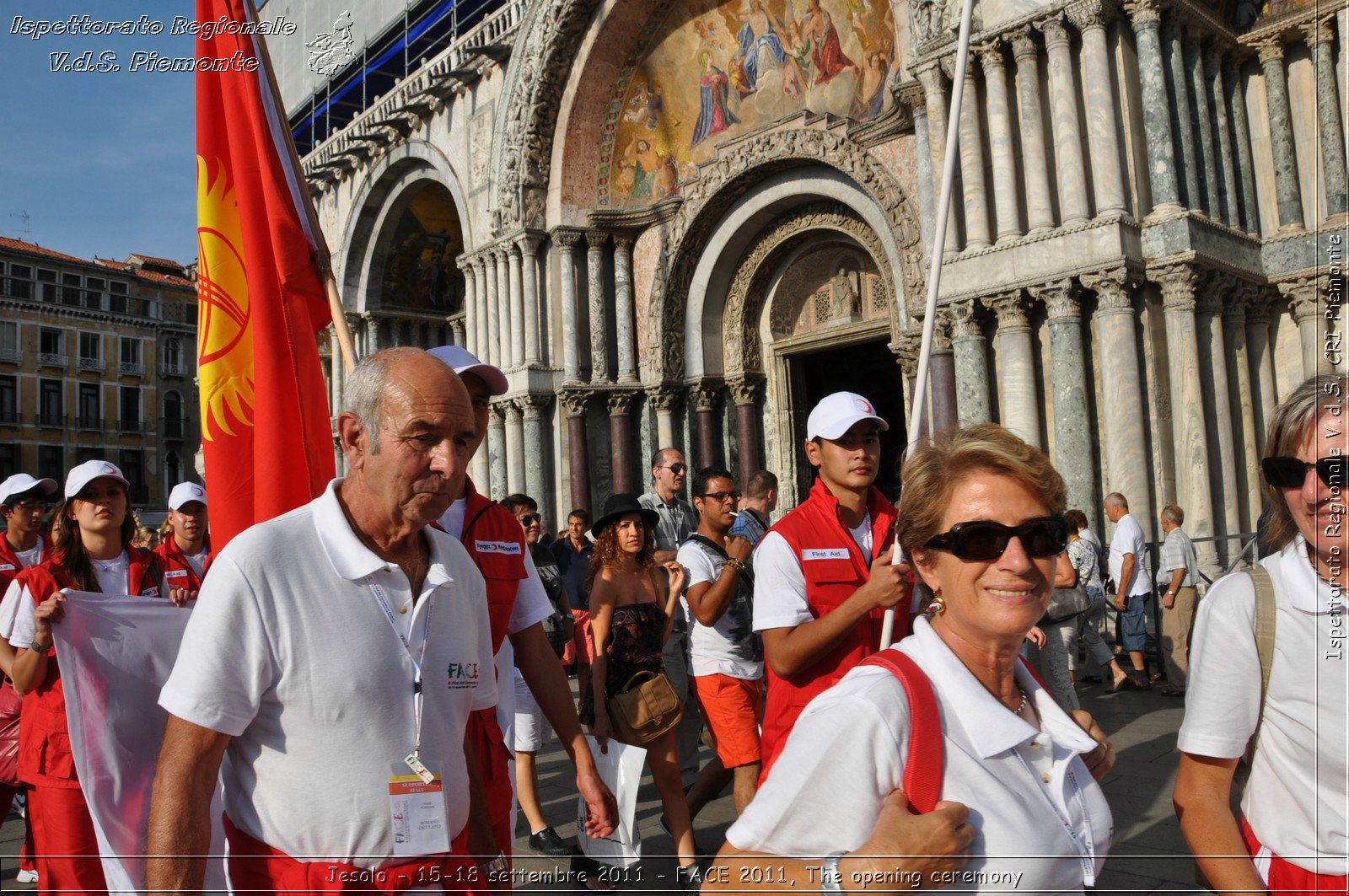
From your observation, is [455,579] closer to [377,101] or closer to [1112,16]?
[1112,16]

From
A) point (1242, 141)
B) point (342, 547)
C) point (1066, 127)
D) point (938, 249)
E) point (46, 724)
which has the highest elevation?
point (1242, 141)

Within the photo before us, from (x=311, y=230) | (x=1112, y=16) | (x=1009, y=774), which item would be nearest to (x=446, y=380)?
(x=1009, y=774)

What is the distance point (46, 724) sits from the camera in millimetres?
3281

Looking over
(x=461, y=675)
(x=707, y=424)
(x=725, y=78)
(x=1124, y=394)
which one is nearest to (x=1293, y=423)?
(x=461, y=675)

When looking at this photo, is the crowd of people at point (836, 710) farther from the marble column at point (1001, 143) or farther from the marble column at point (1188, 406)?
the marble column at point (1001, 143)

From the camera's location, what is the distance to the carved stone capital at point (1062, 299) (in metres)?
9.32

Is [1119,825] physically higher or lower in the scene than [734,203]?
lower

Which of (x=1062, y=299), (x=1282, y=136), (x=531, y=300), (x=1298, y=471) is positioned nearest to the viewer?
(x=1298, y=471)

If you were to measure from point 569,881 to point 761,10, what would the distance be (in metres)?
12.8

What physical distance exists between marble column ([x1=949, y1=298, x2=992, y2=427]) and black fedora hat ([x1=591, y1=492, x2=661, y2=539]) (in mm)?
6002

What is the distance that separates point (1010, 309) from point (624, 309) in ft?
24.0

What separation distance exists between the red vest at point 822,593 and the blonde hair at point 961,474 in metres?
1.23

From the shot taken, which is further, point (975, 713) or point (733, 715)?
point (733, 715)

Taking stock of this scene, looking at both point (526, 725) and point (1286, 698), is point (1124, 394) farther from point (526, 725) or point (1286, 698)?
point (1286, 698)
